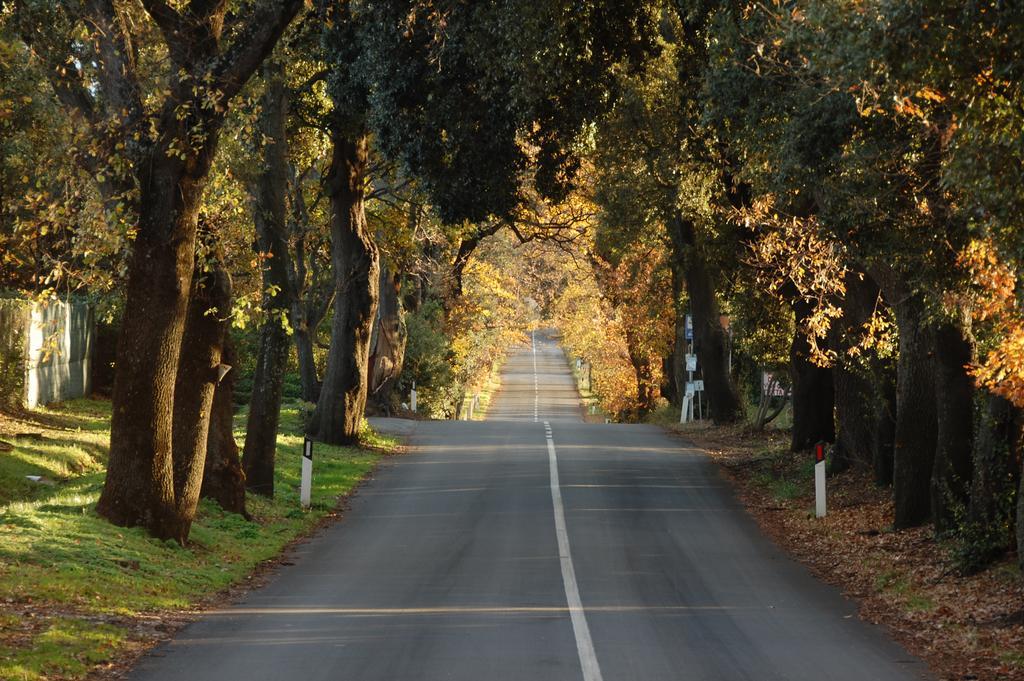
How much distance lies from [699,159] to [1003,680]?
1515 cm

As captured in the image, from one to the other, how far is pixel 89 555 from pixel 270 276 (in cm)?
647

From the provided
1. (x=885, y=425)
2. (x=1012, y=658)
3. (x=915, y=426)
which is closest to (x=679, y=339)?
(x=885, y=425)

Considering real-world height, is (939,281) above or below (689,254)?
below

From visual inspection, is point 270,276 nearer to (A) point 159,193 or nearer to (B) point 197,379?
(B) point 197,379

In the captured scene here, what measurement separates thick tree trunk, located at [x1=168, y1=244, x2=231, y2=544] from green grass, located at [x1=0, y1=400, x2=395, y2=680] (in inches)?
30.9

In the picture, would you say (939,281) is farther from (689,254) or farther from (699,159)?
(689,254)

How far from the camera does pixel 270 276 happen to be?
755 inches

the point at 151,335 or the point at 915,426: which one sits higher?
the point at 151,335

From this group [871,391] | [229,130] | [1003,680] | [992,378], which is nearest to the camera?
[1003,680]

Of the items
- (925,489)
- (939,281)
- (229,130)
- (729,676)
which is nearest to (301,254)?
(229,130)

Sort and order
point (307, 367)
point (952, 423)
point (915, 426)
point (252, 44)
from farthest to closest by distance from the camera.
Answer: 1. point (307, 367)
2. point (915, 426)
3. point (952, 423)
4. point (252, 44)

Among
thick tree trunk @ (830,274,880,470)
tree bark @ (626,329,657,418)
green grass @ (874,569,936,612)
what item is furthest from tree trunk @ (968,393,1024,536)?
tree bark @ (626,329,657,418)

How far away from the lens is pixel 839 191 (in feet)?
48.4

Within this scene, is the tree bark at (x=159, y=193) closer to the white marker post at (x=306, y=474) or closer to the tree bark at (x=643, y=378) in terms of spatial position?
the white marker post at (x=306, y=474)
